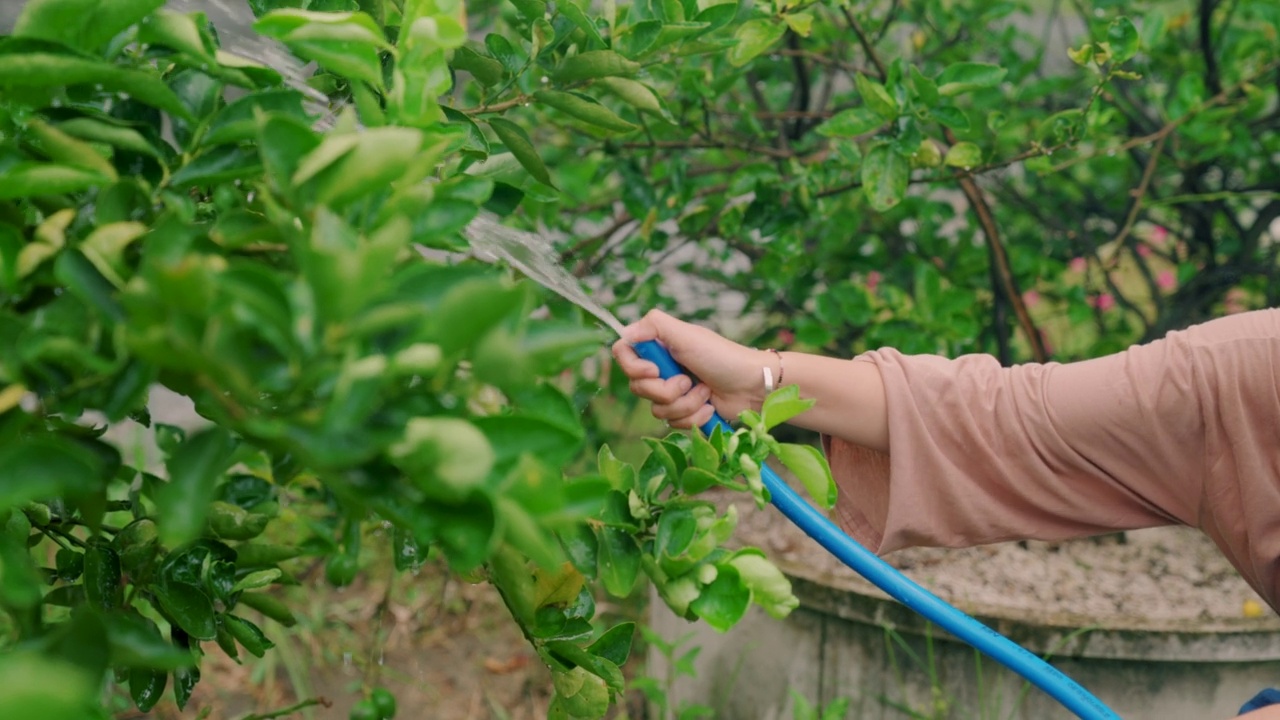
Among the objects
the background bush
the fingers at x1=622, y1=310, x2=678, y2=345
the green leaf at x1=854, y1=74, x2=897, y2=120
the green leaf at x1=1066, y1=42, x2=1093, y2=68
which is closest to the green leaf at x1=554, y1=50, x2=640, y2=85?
the background bush

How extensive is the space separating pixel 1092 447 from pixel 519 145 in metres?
0.73

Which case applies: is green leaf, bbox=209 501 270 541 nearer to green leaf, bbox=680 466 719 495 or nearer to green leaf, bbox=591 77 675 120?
green leaf, bbox=680 466 719 495

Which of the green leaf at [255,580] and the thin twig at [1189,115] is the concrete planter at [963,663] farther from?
the green leaf at [255,580]

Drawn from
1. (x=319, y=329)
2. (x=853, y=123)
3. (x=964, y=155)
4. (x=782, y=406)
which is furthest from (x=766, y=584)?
(x=964, y=155)

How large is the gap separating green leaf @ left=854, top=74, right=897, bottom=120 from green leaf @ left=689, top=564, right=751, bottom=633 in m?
0.84

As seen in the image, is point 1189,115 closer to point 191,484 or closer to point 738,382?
point 738,382

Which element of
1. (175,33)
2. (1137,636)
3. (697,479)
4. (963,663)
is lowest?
(963,663)

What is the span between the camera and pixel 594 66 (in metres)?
0.94

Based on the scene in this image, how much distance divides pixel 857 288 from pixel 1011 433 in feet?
2.11

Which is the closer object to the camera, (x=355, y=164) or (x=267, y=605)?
(x=355, y=164)

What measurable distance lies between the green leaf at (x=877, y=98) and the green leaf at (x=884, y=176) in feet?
0.15

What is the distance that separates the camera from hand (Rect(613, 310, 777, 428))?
3.78 ft

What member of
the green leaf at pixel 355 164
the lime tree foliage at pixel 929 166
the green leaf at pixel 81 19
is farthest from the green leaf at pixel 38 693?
the lime tree foliage at pixel 929 166

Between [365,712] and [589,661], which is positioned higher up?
[589,661]
